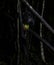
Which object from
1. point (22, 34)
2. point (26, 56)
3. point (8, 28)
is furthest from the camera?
point (8, 28)

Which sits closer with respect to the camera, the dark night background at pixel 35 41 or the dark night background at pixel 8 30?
the dark night background at pixel 35 41

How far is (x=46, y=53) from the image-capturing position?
10.8ft

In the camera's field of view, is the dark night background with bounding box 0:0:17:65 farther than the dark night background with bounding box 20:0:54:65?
Yes

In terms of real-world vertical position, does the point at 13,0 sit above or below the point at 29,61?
above

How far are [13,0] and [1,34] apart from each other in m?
0.58

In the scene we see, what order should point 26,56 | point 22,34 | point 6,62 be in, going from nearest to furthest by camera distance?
point 22,34 < point 26,56 < point 6,62

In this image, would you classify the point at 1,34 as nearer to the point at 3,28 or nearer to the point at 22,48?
the point at 3,28

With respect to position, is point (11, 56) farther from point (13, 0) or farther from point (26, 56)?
point (13, 0)

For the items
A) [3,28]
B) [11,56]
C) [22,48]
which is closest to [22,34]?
[22,48]

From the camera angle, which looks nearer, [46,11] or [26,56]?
[26,56]

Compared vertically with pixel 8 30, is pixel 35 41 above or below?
below

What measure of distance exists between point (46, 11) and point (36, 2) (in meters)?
0.28

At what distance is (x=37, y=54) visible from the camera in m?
3.31

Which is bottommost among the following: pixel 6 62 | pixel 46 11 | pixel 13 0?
pixel 6 62
